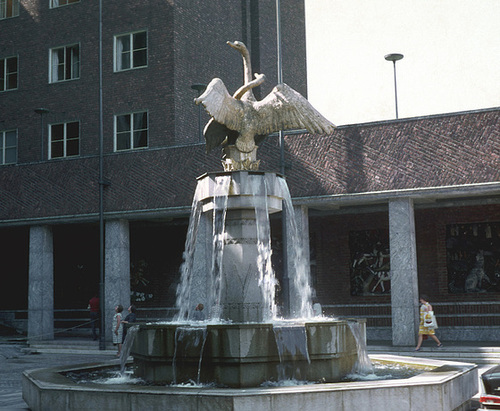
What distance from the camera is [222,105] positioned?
13414 millimetres

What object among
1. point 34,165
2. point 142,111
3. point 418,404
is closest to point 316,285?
point 142,111

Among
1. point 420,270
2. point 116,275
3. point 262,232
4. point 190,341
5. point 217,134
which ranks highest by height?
point 217,134

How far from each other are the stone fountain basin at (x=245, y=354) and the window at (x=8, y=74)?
25.1 meters

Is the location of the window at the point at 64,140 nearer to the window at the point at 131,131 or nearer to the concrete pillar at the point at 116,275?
the window at the point at 131,131

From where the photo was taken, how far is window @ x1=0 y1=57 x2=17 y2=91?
34.4 meters

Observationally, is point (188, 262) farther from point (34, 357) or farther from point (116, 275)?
point (34, 357)

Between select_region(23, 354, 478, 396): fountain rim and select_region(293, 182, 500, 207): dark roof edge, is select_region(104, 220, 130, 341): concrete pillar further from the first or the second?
select_region(23, 354, 478, 396): fountain rim

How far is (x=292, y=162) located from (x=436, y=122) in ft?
16.4

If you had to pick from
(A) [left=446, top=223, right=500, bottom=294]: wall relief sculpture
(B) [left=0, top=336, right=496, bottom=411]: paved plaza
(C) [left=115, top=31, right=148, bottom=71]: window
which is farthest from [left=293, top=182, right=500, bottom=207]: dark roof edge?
(C) [left=115, top=31, right=148, bottom=71]: window

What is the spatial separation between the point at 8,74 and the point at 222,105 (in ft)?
78.8

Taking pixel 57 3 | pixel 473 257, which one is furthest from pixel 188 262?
pixel 57 3

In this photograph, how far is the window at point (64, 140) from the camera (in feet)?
107

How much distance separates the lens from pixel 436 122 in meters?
23.7

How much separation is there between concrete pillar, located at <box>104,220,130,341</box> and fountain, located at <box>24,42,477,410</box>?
42.0 feet
